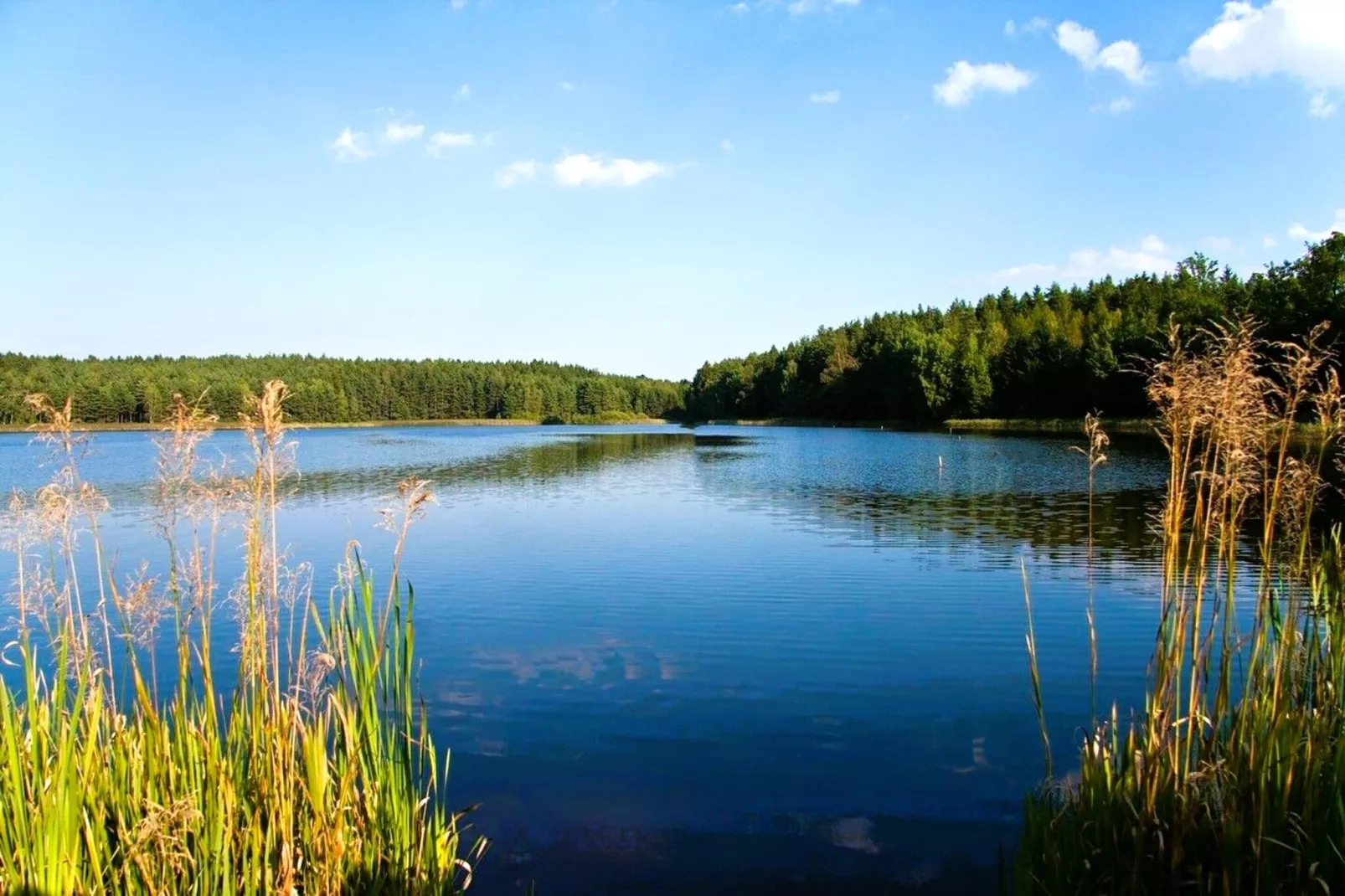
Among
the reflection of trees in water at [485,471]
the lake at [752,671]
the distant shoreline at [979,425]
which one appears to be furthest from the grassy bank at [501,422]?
the lake at [752,671]

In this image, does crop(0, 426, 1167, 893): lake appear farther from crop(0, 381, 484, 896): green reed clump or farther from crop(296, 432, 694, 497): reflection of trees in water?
crop(296, 432, 694, 497): reflection of trees in water

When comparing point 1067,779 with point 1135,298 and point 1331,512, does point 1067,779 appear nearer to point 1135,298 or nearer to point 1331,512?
point 1331,512

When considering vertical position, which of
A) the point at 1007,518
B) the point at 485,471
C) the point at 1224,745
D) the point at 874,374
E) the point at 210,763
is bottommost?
the point at 1007,518

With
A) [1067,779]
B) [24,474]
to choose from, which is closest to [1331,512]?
[1067,779]

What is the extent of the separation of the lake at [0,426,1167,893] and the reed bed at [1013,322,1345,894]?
58.4 inches

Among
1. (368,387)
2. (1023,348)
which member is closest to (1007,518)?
(1023,348)

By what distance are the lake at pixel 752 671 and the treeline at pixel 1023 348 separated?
131 feet

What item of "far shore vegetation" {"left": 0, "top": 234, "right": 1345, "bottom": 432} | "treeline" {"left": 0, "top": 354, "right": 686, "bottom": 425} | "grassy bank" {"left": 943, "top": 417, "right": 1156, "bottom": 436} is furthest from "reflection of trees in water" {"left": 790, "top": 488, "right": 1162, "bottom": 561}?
"treeline" {"left": 0, "top": 354, "right": 686, "bottom": 425}

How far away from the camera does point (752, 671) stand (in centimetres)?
1004

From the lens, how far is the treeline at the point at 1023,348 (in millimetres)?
63906

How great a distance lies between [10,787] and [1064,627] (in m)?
11.6

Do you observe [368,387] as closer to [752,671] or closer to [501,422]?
[501,422]

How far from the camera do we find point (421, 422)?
151 metres

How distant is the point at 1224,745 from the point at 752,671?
618 cm
